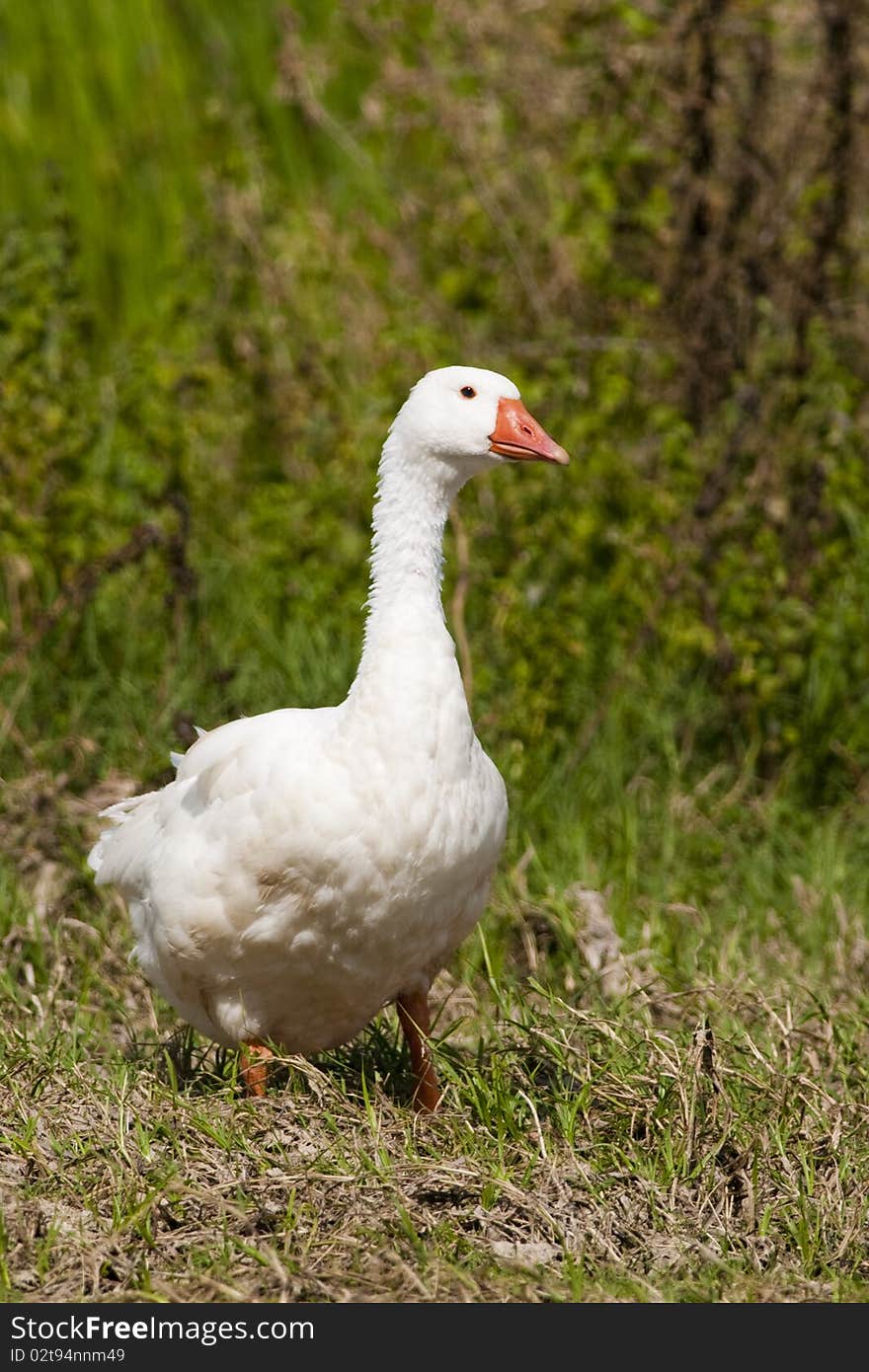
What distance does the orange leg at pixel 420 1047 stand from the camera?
4.15 m

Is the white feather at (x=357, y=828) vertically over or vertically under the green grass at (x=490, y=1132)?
over

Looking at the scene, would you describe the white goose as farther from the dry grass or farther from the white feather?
the dry grass

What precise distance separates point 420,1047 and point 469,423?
4.74ft

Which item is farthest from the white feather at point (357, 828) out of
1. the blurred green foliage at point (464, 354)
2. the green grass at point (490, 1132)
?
the blurred green foliage at point (464, 354)

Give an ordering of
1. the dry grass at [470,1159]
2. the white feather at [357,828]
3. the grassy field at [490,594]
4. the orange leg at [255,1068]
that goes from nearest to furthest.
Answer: the dry grass at [470,1159] < the grassy field at [490,594] < the white feather at [357,828] < the orange leg at [255,1068]

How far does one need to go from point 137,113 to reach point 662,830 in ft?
14.8

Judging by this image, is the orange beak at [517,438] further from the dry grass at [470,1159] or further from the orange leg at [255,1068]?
the orange leg at [255,1068]

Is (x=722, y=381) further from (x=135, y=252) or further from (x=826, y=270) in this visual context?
(x=135, y=252)

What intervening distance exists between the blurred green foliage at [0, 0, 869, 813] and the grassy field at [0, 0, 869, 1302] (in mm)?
22

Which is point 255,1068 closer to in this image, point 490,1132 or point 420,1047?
point 420,1047

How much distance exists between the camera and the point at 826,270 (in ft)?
23.2

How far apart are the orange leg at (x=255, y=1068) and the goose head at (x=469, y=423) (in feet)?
4.69

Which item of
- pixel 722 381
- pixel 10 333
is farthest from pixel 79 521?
→ pixel 722 381

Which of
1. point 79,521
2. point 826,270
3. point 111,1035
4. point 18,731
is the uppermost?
point 826,270
